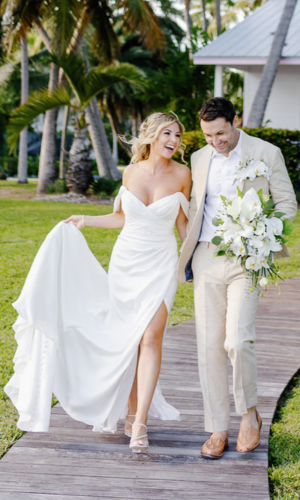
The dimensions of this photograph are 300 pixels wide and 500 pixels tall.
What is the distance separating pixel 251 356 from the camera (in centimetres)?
377

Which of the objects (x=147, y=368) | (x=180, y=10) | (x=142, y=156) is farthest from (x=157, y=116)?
(x=180, y=10)

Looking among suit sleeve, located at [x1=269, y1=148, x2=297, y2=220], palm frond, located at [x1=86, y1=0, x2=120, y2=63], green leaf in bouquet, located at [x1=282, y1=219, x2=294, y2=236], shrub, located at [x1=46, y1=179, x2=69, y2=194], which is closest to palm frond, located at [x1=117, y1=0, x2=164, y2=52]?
palm frond, located at [x1=86, y1=0, x2=120, y2=63]

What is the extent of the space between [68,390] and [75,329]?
0.38 meters

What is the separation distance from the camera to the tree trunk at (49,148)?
68.8 feet

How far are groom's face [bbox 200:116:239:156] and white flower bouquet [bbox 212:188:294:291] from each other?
1.06ft

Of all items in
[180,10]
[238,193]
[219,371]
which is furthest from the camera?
[180,10]

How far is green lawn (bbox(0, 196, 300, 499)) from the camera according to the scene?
158 inches

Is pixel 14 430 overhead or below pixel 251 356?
below

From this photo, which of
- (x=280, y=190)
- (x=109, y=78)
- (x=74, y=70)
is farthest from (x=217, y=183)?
(x=74, y=70)

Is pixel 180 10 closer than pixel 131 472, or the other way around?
pixel 131 472

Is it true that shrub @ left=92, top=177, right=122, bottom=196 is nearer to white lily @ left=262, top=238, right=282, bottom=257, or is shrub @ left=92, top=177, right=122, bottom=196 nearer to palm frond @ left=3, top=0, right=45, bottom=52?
palm frond @ left=3, top=0, right=45, bottom=52

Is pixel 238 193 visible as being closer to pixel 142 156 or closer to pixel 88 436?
pixel 142 156

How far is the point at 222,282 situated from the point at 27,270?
21.2ft

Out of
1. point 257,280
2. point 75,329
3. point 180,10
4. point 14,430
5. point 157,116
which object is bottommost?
point 14,430
